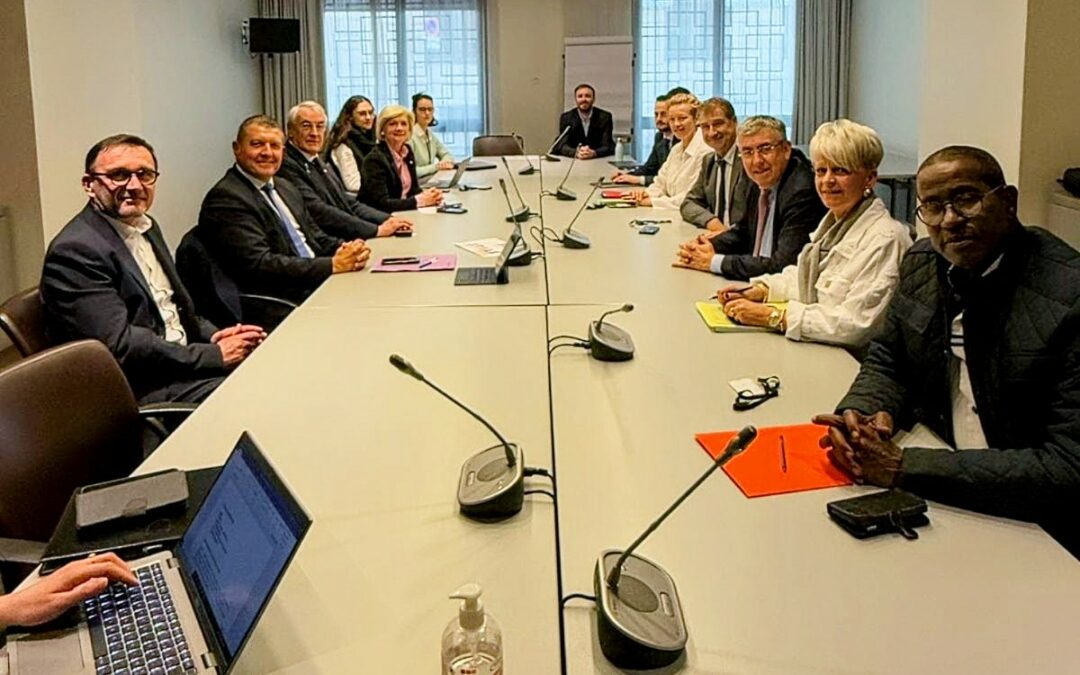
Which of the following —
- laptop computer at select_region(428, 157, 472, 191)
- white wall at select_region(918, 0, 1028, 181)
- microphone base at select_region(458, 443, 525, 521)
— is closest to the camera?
microphone base at select_region(458, 443, 525, 521)

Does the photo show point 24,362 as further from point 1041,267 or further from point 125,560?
point 1041,267

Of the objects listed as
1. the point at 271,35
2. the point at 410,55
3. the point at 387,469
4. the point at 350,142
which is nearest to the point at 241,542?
the point at 387,469

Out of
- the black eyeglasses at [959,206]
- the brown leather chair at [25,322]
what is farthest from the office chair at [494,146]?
the black eyeglasses at [959,206]

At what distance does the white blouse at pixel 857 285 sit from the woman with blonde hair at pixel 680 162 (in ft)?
8.75

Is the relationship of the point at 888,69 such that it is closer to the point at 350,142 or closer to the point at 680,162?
the point at 680,162

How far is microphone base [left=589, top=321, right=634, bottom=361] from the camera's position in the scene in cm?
248

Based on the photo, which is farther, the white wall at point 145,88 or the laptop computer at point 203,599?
the white wall at point 145,88

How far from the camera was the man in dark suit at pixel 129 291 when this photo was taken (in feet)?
9.00

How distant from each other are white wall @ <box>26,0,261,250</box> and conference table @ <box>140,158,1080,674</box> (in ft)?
10.9

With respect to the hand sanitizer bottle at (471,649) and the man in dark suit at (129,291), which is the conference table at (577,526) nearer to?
the hand sanitizer bottle at (471,649)

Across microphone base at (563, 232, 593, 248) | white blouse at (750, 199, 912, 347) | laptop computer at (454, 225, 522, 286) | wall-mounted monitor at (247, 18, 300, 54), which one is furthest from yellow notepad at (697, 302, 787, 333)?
wall-mounted monitor at (247, 18, 300, 54)

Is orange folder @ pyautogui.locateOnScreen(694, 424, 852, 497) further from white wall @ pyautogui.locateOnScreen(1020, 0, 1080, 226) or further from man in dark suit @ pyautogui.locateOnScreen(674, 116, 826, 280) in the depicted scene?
white wall @ pyautogui.locateOnScreen(1020, 0, 1080, 226)

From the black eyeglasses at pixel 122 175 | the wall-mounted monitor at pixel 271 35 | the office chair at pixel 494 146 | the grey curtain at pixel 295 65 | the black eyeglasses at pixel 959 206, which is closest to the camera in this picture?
the black eyeglasses at pixel 959 206

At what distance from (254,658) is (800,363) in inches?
64.1
